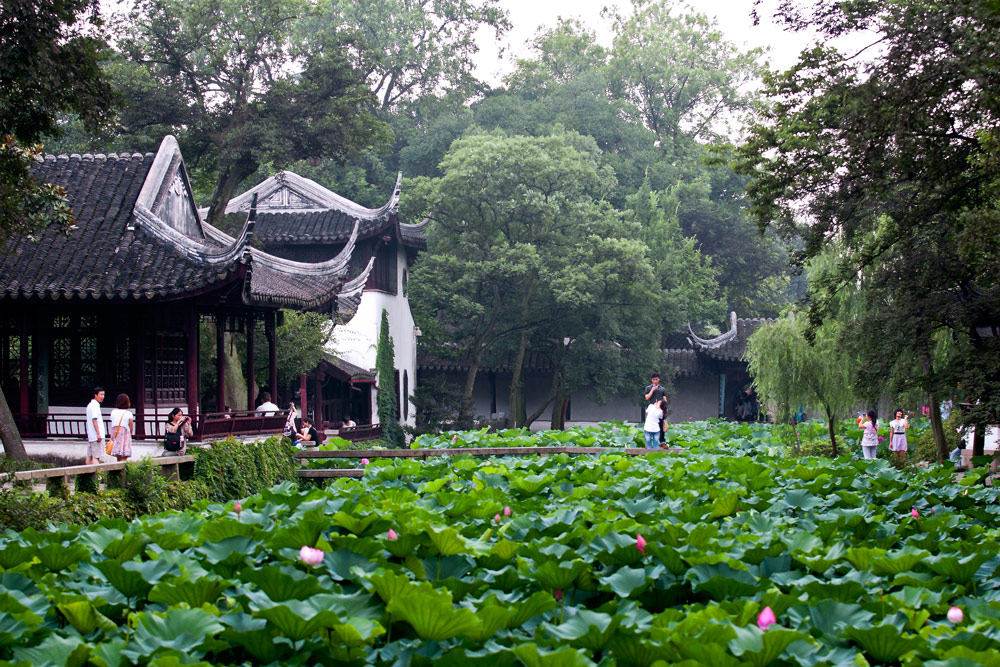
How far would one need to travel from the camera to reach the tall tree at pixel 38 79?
8.46m

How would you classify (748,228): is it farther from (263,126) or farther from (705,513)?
(705,513)

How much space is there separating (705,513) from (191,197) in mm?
13598

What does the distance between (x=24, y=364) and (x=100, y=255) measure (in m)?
1.88

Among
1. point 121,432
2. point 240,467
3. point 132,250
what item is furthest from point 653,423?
point 132,250

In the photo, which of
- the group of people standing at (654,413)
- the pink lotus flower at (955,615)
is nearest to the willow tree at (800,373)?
the group of people standing at (654,413)

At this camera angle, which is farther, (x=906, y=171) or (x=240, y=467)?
(x=240, y=467)

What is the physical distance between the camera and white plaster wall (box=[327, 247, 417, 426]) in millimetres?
25547

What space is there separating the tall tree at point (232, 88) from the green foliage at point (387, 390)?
22.0 feet

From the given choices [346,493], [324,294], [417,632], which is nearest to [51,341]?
[324,294]

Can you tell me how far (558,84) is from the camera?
131ft

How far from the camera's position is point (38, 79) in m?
8.64

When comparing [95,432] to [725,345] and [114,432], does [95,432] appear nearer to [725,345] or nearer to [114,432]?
[114,432]

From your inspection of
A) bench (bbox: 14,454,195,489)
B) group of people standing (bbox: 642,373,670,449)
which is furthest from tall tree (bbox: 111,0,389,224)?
bench (bbox: 14,454,195,489)

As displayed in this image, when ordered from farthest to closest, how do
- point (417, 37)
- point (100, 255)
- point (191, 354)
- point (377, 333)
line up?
point (417, 37) < point (377, 333) < point (191, 354) < point (100, 255)
